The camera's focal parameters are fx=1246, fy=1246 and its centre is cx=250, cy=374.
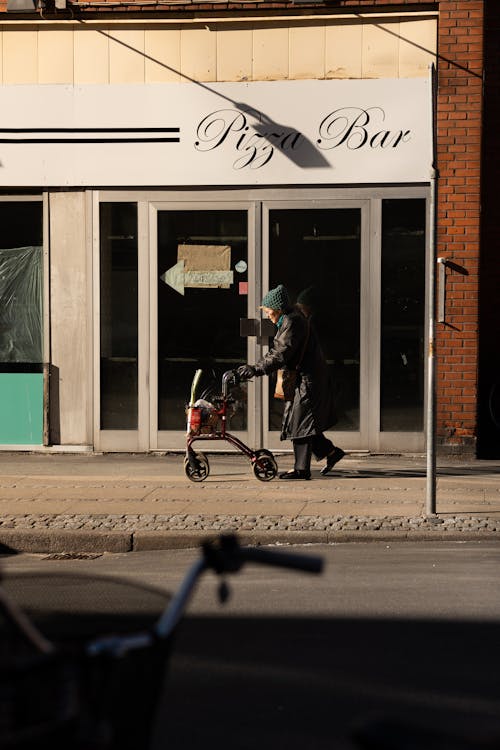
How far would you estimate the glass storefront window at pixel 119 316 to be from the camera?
14.0 metres

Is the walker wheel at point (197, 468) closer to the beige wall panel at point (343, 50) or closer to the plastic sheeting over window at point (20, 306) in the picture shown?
the plastic sheeting over window at point (20, 306)

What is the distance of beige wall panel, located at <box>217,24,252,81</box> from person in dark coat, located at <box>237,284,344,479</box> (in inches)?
117

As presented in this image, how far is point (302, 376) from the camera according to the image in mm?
12031

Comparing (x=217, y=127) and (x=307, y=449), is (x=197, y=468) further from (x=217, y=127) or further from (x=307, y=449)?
(x=217, y=127)

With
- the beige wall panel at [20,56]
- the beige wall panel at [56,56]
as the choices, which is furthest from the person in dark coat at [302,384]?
the beige wall panel at [20,56]

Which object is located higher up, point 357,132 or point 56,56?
point 56,56

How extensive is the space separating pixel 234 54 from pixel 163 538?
6547 mm

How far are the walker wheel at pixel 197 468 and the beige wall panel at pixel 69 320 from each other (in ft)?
8.77

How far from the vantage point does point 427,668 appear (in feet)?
18.9

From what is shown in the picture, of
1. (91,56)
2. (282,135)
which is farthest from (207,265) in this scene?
(91,56)

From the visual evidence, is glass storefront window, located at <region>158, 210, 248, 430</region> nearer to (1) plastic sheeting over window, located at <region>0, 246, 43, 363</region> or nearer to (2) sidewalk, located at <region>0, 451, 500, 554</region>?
(2) sidewalk, located at <region>0, 451, 500, 554</region>

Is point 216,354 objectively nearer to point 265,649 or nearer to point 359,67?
point 359,67

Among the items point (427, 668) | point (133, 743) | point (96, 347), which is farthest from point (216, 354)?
point (133, 743)

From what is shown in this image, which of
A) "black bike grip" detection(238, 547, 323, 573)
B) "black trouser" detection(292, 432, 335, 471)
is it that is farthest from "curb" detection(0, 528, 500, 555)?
"black bike grip" detection(238, 547, 323, 573)
